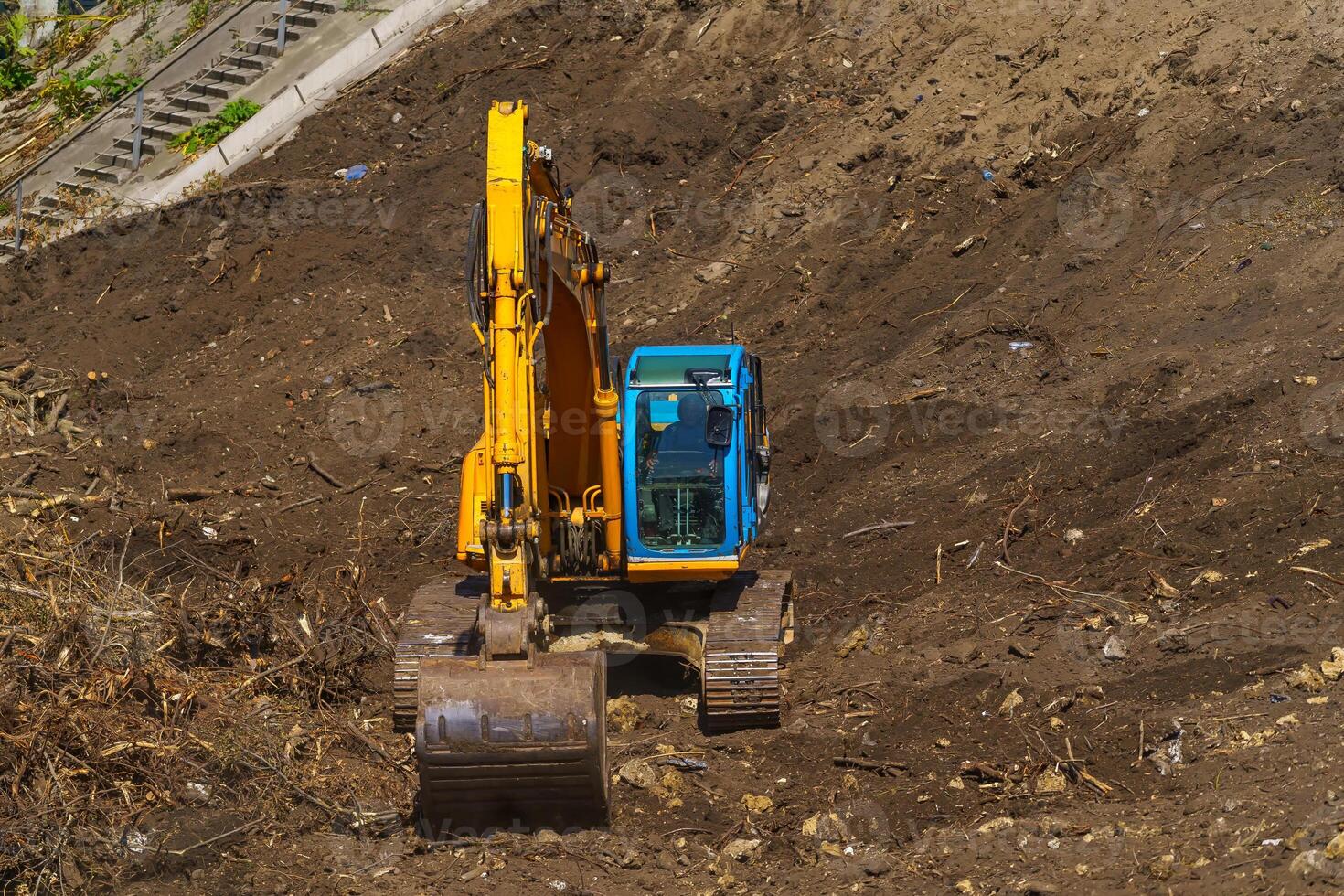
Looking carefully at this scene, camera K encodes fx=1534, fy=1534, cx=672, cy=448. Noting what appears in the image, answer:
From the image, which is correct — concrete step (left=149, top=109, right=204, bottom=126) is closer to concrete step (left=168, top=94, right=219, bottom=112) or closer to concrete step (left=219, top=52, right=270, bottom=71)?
concrete step (left=168, top=94, right=219, bottom=112)

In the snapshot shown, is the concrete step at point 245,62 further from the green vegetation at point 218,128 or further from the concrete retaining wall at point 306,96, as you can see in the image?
the concrete retaining wall at point 306,96

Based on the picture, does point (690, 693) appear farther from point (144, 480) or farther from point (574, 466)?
point (144, 480)

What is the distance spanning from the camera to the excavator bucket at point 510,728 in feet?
27.1

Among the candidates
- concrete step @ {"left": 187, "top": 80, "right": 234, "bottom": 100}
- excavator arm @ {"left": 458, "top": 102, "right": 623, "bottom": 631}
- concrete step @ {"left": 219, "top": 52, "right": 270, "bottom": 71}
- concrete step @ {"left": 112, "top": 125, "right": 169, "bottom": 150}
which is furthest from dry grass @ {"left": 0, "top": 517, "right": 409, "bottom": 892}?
concrete step @ {"left": 219, "top": 52, "right": 270, "bottom": 71}

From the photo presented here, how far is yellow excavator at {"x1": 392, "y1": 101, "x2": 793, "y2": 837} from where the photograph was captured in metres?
8.32

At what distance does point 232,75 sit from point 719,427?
49.6ft

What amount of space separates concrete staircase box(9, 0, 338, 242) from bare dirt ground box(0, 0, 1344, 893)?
1734 millimetres

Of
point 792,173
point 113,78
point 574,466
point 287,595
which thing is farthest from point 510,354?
point 113,78

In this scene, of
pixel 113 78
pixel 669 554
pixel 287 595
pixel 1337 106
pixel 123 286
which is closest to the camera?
pixel 669 554

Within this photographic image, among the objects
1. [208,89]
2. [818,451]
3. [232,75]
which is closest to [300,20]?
[232,75]

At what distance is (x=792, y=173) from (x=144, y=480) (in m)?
9.03

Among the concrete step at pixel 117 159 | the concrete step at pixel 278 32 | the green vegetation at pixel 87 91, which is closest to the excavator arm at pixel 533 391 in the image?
the concrete step at pixel 117 159

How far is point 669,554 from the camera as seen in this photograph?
11.0 meters

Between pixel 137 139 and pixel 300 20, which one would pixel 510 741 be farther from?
pixel 300 20
